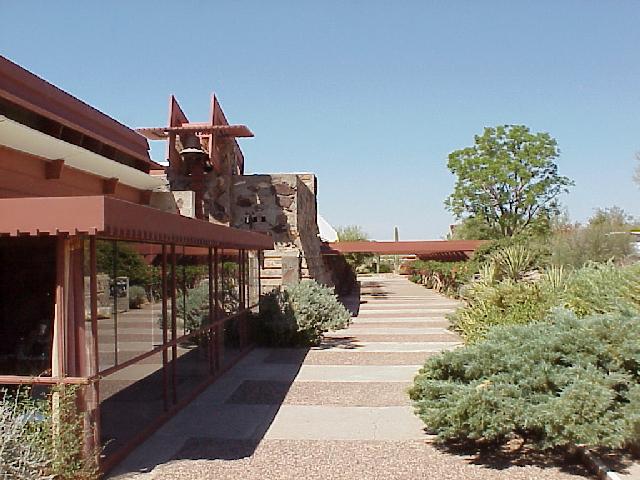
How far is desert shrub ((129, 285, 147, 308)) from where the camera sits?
7.48 meters

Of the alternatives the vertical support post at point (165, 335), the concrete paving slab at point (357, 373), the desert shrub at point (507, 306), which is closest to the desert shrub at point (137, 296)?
the vertical support post at point (165, 335)

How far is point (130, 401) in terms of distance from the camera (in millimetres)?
7754

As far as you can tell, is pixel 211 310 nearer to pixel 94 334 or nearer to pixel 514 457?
pixel 94 334

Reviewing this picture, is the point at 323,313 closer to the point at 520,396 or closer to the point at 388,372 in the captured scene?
the point at 388,372

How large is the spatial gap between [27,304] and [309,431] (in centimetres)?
313

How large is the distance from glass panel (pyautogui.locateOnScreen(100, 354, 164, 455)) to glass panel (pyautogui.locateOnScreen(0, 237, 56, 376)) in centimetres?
72

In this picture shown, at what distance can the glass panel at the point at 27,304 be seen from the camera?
6125 millimetres

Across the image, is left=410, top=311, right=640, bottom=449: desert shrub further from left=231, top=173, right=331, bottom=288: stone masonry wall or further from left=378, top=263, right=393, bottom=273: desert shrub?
left=378, top=263, right=393, bottom=273: desert shrub

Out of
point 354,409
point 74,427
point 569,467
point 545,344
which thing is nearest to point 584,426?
point 569,467

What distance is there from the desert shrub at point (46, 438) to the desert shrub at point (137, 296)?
1.78 metres

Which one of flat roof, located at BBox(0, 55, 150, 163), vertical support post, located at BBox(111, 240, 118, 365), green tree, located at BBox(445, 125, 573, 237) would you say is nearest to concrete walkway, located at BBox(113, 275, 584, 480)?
vertical support post, located at BBox(111, 240, 118, 365)

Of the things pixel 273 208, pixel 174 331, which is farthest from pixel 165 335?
pixel 273 208

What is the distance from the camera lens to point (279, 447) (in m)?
6.98

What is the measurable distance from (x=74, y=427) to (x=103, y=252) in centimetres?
160
